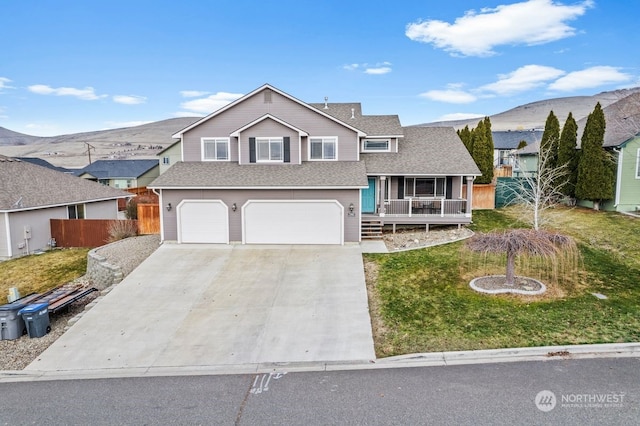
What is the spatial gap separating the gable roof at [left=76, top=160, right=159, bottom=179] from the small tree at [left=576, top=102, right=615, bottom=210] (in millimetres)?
45753

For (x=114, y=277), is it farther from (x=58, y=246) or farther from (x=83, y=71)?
(x=83, y=71)

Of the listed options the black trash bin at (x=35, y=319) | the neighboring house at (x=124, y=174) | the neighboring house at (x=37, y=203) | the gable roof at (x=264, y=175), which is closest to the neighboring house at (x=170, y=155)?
the neighboring house at (x=124, y=174)

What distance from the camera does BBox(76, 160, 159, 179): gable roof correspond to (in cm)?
4856

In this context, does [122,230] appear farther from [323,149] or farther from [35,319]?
[323,149]

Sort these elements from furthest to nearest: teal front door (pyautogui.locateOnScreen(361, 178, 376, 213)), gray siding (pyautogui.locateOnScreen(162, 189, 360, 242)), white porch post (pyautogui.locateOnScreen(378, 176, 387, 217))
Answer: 1. teal front door (pyautogui.locateOnScreen(361, 178, 376, 213))
2. white porch post (pyautogui.locateOnScreen(378, 176, 387, 217))
3. gray siding (pyautogui.locateOnScreen(162, 189, 360, 242))

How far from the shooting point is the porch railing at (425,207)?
19.3 meters

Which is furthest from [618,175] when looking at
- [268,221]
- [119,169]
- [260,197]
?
[119,169]

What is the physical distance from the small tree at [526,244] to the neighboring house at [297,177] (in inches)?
271

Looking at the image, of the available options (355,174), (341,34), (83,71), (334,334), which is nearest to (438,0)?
(341,34)

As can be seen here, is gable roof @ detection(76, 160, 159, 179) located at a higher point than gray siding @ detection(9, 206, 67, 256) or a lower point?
higher

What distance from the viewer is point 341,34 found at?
32000 millimetres

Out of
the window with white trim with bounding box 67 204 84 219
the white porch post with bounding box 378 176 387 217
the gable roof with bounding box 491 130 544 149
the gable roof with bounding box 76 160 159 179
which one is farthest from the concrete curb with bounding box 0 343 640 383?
the gable roof with bounding box 491 130 544 149

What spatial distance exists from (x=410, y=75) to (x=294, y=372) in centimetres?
4606

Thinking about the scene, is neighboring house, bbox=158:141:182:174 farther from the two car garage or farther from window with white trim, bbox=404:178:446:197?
window with white trim, bbox=404:178:446:197
